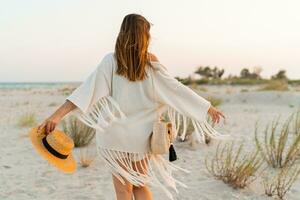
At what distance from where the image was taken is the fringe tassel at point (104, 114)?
303 cm

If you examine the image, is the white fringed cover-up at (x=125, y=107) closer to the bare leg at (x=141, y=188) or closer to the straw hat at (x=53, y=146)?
the bare leg at (x=141, y=188)

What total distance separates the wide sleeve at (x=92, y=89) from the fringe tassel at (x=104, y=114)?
0.06m

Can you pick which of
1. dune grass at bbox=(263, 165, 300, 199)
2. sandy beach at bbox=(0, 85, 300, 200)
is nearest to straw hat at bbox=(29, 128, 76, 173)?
sandy beach at bbox=(0, 85, 300, 200)

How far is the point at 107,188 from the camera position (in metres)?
5.03

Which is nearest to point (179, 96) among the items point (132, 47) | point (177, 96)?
point (177, 96)

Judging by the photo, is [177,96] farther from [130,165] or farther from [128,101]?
[130,165]

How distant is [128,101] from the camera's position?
10.0ft

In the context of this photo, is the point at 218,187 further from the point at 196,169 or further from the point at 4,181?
the point at 4,181

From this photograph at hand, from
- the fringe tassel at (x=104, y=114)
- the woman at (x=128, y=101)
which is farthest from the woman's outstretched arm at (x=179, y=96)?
the fringe tassel at (x=104, y=114)

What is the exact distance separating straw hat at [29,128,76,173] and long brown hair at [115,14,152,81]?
23.3 inches

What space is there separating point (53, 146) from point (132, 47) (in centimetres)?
84

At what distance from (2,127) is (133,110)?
738 cm

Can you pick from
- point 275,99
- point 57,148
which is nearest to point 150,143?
point 57,148

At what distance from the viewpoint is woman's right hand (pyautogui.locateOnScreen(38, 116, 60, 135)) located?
2881mm
